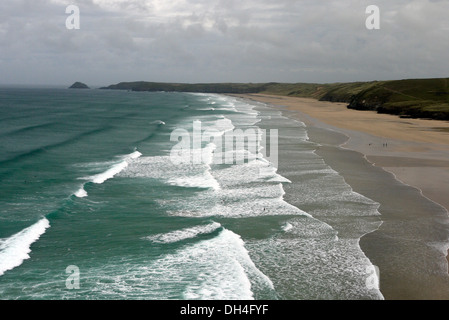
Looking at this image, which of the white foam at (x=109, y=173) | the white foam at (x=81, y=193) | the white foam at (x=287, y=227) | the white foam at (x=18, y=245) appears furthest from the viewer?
the white foam at (x=109, y=173)

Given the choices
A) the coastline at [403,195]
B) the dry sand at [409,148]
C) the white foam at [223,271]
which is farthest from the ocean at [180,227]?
the dry sand at [409,148]

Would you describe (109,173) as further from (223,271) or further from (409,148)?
(409,148)

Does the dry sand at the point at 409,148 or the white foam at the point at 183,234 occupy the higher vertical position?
the dry sand at the point at 409,148

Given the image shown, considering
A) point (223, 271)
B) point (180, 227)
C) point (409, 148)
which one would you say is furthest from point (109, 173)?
point (409, 148)

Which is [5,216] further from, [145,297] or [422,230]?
[422,230]

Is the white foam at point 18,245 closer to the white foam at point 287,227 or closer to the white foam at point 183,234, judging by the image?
the white foam at point 183,234
